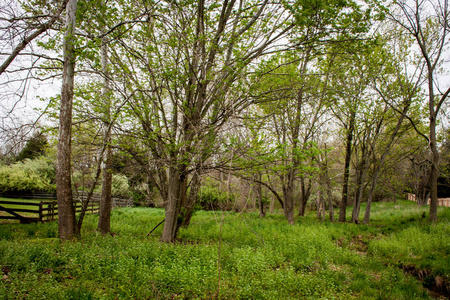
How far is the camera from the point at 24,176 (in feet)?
59.7

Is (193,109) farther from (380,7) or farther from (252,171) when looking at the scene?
(380,7)

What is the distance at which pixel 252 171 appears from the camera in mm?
6516

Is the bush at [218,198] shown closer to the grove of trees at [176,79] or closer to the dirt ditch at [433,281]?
the grove of trees at [176,79]

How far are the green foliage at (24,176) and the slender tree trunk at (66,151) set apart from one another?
1441cm

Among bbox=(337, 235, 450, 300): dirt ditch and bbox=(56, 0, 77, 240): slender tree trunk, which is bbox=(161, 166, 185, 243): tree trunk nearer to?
bbox=(56, 0, 77, 240): slender tree trunk

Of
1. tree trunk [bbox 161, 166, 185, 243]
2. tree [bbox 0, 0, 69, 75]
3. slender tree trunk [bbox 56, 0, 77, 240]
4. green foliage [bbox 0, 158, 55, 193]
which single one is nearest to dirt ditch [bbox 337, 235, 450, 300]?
tree trunk [bbox 161, 166, 185, 243]

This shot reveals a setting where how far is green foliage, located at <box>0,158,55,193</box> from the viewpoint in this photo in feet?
57.7

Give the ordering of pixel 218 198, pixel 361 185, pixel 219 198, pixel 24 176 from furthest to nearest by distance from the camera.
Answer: pixel 24 176, pixel 361 185, pixel 218 198, pixel 219 198

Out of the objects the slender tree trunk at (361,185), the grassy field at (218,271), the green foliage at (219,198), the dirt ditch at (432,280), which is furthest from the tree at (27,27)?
the slender tree trunk at (361,185)

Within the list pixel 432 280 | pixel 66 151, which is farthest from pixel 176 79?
pixel 432 280

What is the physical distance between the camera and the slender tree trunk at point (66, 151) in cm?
548

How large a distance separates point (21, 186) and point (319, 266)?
22.2 m

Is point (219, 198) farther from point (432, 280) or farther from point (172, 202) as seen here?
point (432, 280)

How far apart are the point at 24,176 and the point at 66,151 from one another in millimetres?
17028
